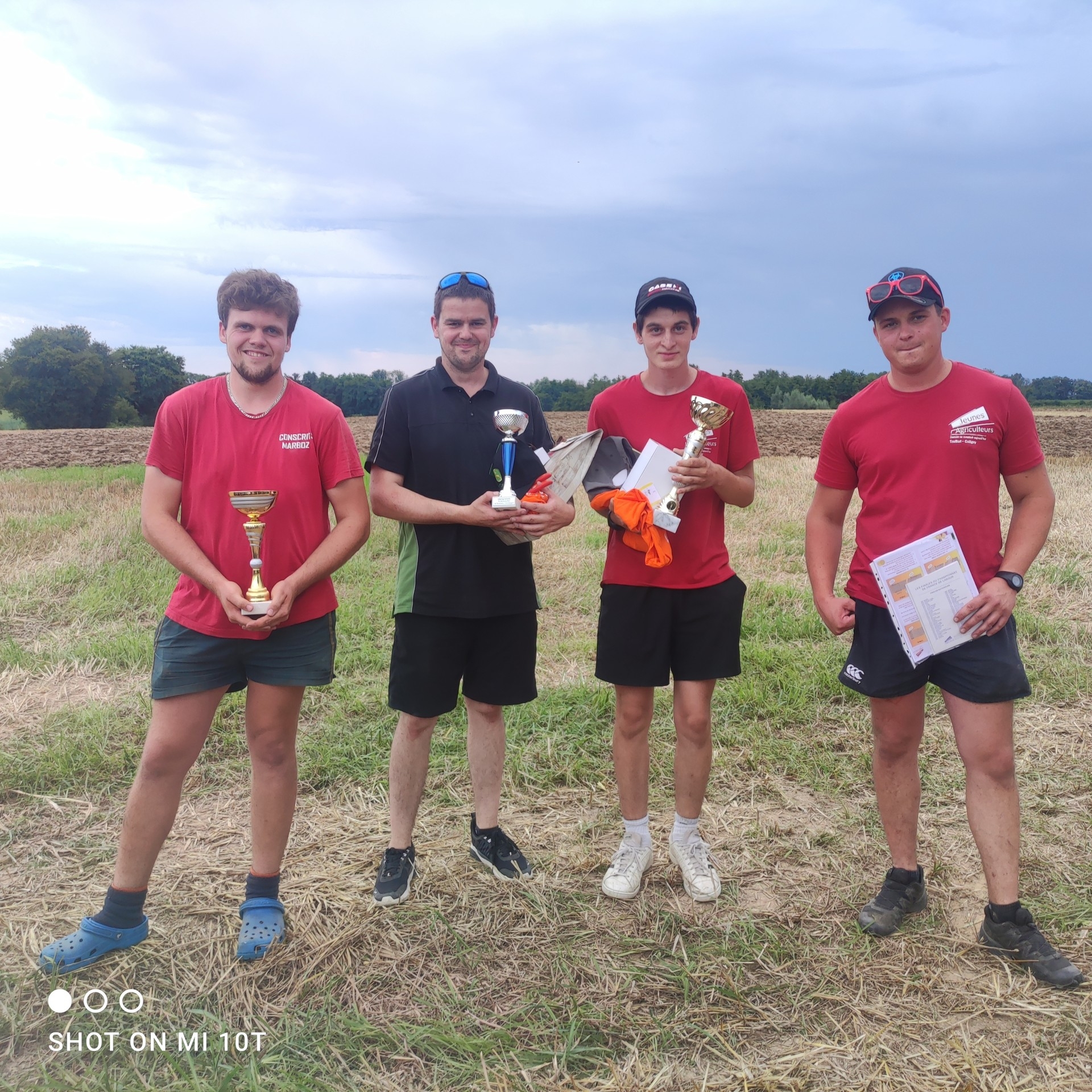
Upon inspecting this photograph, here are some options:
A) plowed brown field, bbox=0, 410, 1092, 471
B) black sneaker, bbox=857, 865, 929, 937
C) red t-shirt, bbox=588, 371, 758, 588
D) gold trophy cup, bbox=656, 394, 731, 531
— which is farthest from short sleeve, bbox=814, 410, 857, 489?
plowed brown field, bbox=0, 410, 1092, 471

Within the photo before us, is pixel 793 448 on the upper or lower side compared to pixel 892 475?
upper

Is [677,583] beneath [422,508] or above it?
beneath

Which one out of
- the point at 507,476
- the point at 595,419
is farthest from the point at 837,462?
the point at 507,476

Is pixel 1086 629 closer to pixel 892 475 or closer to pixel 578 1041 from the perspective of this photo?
pixel 892 475

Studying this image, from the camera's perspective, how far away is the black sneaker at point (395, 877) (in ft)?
10.9

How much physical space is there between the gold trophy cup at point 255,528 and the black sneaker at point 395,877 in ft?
4.25

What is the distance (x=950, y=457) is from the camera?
2.82 m

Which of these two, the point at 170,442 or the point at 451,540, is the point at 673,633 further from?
the point at 170,442

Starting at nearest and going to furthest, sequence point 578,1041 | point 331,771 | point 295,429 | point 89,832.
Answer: point 578,1041, point 295,429, point 89,832, point 331,771

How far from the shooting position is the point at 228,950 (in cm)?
305

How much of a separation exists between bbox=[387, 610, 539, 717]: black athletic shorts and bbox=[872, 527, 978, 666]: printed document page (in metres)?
1.35

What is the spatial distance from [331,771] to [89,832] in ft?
3.80

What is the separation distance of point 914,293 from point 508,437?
1.51 meters

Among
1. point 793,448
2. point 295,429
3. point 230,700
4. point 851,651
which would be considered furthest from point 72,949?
point 793,448
